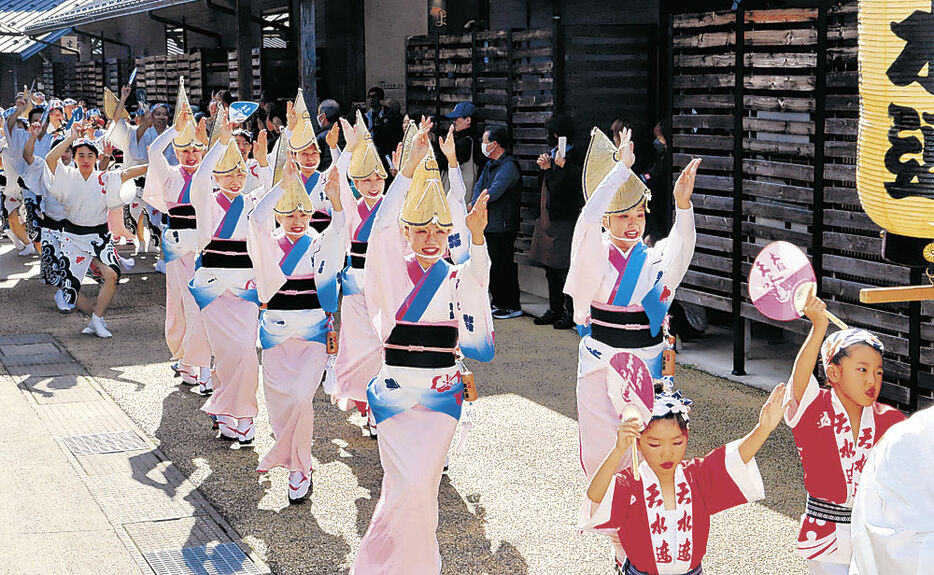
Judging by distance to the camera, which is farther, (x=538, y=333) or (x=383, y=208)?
(x=538, y=333)

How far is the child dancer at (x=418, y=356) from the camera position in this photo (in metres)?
4.90

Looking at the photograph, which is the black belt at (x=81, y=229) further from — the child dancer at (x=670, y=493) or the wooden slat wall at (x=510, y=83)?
the child dancer at (x=670, y=493)

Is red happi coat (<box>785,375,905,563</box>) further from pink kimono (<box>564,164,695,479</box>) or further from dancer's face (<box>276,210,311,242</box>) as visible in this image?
dancer's face (<box>276,210,311,242</box>)

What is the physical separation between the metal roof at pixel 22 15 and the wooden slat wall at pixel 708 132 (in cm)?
1777

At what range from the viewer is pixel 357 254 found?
776 centimetres

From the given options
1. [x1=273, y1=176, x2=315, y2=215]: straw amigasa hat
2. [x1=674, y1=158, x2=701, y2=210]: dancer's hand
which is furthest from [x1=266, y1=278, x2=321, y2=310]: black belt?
[x1=674, y1=158, x2=701, y2=210]: dancer's hand

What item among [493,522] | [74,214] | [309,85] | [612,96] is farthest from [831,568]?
[309,85]

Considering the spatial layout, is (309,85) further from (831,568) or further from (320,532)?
(831,568)

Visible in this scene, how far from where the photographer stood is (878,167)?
3623 millimetres

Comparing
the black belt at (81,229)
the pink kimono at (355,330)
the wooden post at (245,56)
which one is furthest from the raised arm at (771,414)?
the wooden post at (245,56)

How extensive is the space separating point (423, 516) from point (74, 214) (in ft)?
24.4

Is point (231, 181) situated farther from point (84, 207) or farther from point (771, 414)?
point (771, 414)

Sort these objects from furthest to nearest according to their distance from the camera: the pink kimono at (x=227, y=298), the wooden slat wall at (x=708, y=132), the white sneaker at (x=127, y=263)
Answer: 1. the white sneaker at (x=127, y=263)
2. the wooden slat wall at (x=708, y=132)
3. the pink kimono at (x=227, y=298)

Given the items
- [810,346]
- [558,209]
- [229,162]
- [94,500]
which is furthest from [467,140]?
[810,346]
